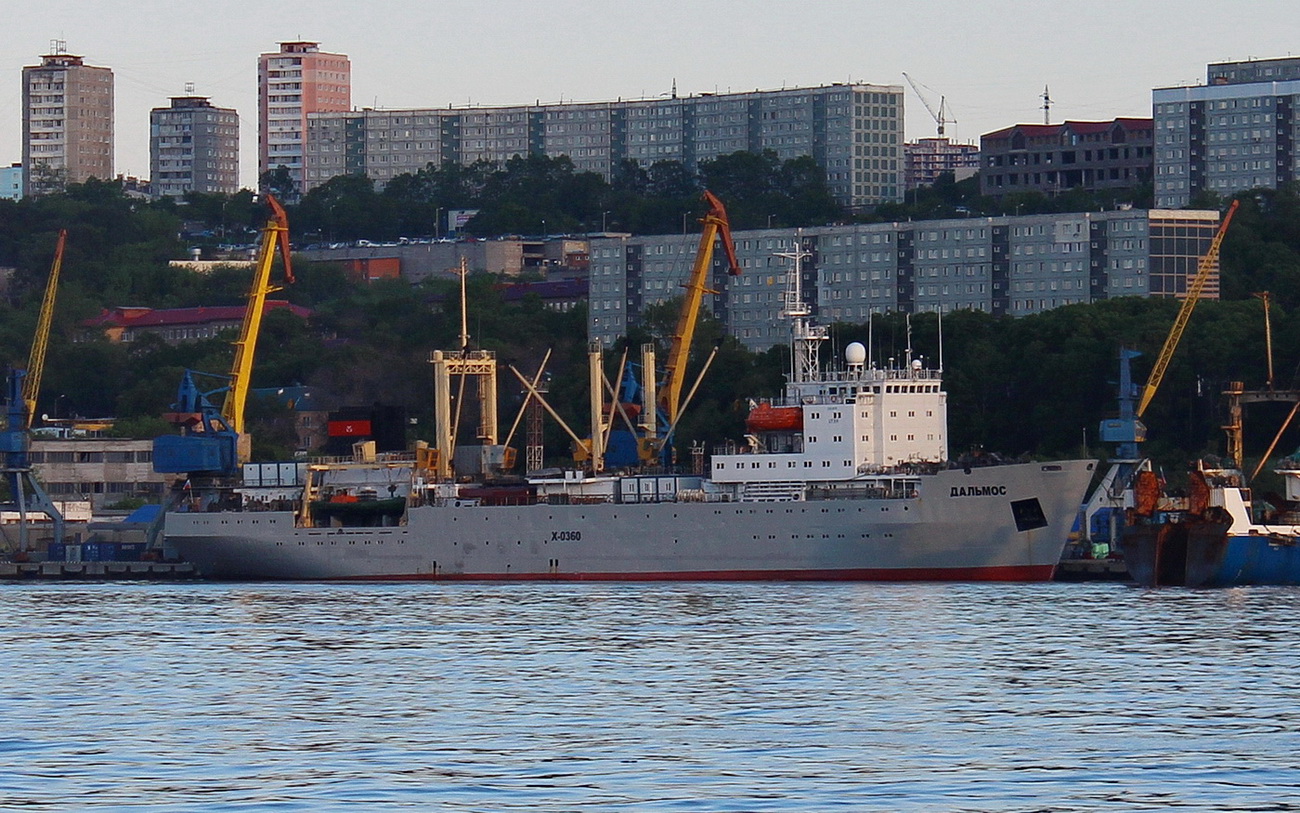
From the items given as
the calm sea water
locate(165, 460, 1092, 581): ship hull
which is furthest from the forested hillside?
the calm sea water

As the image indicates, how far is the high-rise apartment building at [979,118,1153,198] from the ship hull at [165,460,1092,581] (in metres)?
111

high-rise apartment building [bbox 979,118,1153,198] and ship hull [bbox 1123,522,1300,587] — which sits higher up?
high-rise apartment building [bbox 979,118,1153,198]

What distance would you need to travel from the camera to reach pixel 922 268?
154625 mm

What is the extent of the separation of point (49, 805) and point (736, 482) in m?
49.5

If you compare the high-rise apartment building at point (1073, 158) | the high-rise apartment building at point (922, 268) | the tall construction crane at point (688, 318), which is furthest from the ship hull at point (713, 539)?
the high-rise apartment building at point (1073, 158)

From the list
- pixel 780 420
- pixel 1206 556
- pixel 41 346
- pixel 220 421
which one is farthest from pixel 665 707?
pixel 41 346

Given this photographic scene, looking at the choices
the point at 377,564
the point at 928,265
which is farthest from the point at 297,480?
the point at 928,265

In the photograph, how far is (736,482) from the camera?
7844 centimetres

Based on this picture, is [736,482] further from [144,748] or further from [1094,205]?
[1094,205]

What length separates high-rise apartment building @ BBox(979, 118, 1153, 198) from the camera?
611ft

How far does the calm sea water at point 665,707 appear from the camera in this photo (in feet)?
102

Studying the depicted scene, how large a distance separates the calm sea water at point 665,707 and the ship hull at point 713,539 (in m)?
11.0

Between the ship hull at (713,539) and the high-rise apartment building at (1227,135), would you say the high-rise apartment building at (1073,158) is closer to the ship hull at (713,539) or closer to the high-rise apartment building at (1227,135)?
the high-rise apartment building at (1227,135)

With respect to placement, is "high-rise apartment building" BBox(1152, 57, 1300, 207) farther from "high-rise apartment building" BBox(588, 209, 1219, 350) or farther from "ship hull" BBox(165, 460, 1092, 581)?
"ship hull" BBox(165, 460, 1092, 581)
